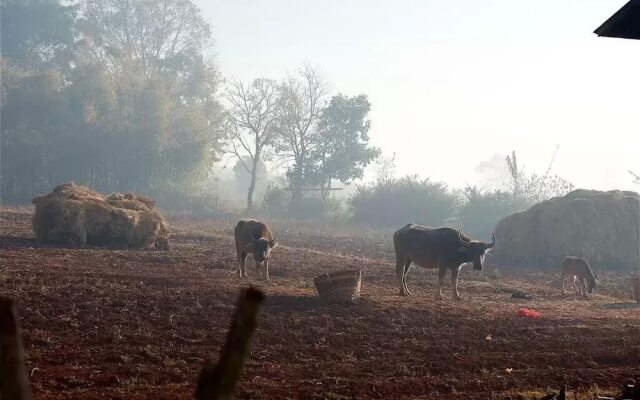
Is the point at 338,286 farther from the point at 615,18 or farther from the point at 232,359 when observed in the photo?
the point at 232,359

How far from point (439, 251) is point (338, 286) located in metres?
4.18

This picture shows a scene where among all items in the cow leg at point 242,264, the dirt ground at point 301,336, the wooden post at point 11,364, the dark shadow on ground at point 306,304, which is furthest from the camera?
the cow leg at point 242,264

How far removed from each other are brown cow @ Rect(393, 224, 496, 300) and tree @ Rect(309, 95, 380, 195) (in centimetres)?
3839

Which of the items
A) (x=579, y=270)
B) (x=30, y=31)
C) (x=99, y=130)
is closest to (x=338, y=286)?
(x=579, y=270)

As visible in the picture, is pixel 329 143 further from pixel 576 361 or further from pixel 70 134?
pixel 576 361

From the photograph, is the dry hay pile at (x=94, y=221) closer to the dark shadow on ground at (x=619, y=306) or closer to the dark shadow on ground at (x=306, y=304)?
the dark shadow on ground at (x=306, y=304)

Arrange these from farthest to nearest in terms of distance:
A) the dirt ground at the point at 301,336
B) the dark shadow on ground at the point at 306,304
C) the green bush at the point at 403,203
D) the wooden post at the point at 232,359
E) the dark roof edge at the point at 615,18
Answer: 1. the green bush at the point at 403,203
2. the dark shadow on ground at the point at 306,304
3. the dirt ground at the point at 301,336
4. the dark roof edge at the point at 615,18
5. the wooden post at the point at 232,359

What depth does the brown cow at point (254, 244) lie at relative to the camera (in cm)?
1762

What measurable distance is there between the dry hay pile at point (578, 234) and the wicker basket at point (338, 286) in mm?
16833

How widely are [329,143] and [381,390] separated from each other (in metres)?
49.7

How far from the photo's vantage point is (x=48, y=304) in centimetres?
1161

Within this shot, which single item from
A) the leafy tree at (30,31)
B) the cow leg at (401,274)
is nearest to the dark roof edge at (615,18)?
the cow leg at (401,274)

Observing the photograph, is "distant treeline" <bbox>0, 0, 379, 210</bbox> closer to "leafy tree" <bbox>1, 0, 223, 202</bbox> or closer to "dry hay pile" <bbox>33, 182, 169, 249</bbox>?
"leafy tree" <bbox>1, 0, 223, 202</bbox>

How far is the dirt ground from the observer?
779 cm
